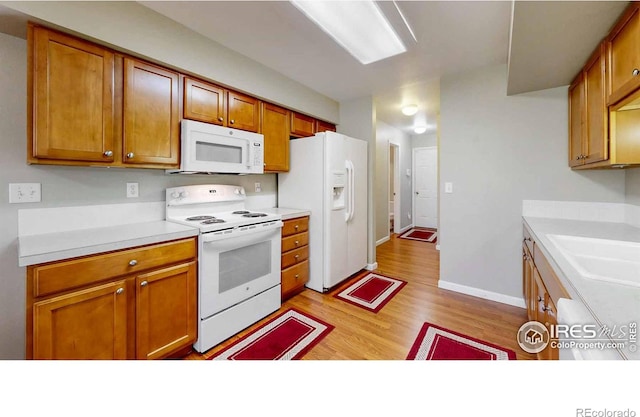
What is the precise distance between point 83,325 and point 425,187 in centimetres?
632

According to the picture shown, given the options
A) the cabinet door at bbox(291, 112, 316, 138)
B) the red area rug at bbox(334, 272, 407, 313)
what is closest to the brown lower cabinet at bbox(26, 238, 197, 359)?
the red area rug at bbox(334, 272, 407, 313)

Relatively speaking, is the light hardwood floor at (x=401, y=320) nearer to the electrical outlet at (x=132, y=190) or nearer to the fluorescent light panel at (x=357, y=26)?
the electrical outlet at (x=132, y=190)

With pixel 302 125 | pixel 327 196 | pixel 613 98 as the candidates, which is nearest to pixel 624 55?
pixel 613 98

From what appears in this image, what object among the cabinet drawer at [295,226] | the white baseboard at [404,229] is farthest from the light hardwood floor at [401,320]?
the white baseboard at [404,229]

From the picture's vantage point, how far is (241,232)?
196cm

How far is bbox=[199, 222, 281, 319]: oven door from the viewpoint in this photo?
5.79 ft

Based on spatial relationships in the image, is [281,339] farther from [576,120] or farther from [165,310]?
[576,120]

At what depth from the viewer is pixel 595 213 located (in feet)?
6.73

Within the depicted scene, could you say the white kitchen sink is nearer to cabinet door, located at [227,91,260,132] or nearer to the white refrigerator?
the white refrigerator

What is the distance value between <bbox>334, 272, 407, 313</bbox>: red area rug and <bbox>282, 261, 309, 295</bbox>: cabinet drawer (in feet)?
1.30

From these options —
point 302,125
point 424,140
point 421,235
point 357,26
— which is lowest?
point 421,235

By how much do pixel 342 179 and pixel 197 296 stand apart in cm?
182

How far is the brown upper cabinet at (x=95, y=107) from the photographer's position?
52.3 inches
